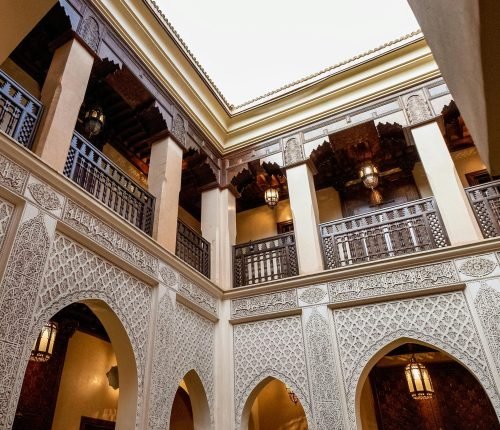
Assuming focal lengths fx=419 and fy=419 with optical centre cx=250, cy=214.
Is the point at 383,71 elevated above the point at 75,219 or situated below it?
above

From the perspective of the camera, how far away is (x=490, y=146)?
124 cm

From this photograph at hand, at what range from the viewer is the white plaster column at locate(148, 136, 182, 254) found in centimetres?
486

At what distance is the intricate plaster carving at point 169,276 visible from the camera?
458 cm

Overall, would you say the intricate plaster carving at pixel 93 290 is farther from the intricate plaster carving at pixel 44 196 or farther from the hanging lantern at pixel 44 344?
the hanging lantern at pixel 44 344

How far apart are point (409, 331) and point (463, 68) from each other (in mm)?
3939

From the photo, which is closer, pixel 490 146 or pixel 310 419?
pixel 490 146

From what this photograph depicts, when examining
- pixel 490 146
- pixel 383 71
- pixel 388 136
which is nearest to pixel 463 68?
pixel 490 146

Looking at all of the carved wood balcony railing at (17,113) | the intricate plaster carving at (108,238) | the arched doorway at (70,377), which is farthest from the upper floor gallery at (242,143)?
the arched doorway at (70,377)

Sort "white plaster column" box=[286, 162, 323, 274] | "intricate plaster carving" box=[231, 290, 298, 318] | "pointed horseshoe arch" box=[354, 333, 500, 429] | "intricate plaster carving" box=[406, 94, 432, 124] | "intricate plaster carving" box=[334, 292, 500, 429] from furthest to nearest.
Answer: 1. "intricate plaster carving" box=[406, 94, 432, 124]
2. "white plaster column" box=[286, 162, 323, 274]
3. "intricate plaster carving" box=[231, 290, 298, 318]
4. "intricate plaster carving" box=[334, 292, 500, 429]
5. "pointed horseshoe arch" box=[354, 333, 500, 429]

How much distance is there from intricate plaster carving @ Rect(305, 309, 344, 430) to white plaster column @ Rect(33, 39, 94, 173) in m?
3.26

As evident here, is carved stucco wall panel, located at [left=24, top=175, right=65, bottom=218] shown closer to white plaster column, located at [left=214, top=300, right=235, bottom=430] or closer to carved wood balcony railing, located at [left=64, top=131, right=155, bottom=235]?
carved wood balcony railing, located at [left=64, top=131, right=155, bottom=235]

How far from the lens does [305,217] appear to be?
5777 millimetres

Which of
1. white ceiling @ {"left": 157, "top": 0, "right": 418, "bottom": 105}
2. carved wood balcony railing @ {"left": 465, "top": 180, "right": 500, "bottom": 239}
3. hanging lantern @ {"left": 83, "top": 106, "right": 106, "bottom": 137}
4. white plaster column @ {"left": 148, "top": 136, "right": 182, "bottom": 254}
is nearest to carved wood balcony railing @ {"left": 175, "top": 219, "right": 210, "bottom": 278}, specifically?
white plaster column @ {"left": 148, "top": 136, "right": 182, "bottom": 254}

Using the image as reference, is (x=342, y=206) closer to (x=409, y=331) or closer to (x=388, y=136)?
(x=388, y=136)
